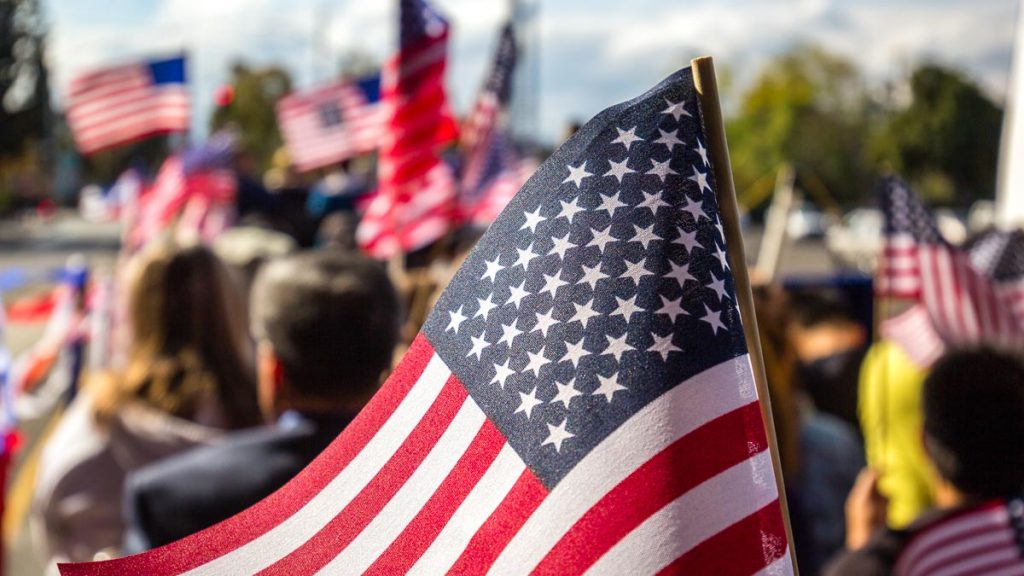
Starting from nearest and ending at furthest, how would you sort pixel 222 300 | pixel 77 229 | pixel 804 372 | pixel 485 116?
pixel 222 300 → pixel 804 372 → pixel 485 116 → pixel 77 229

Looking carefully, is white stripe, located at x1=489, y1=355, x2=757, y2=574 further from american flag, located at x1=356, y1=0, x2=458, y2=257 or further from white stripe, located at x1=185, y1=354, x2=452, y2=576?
american flag, located at x1=356, y1=0, x2=458, y2=257

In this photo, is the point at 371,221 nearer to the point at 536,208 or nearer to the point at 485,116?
the point at 485,116

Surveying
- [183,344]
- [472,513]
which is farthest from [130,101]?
[472,513]

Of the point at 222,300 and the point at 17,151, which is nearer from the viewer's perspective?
the point at 222,300

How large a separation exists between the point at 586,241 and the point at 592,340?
14 cm

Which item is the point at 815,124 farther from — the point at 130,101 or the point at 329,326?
the point at 329,326

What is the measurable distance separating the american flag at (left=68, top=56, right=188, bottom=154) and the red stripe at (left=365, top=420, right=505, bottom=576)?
22.4ft

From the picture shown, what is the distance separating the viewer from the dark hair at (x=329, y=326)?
2324mm

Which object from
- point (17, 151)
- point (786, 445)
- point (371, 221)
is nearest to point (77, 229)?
point (17, 151)

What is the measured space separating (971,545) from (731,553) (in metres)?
1.12

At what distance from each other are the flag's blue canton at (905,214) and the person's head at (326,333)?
2.49 meters

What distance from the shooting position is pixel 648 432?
4.51 feet

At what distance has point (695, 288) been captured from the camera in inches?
54.7

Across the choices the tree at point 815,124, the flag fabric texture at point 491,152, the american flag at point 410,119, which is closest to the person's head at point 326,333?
the american flag at point 410,119
